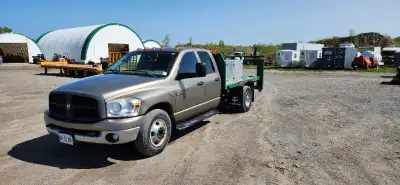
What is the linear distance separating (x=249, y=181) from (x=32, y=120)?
20.9 ft

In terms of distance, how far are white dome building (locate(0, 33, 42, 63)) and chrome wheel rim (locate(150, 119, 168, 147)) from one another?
3804cm

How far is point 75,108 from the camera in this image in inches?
191

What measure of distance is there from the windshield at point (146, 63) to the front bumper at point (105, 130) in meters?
1.30

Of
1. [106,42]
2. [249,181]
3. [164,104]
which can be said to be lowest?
[249,181]

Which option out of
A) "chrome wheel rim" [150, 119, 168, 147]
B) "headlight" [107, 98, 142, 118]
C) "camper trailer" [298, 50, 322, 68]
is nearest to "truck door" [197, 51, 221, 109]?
"chrome wheel rim" [150, 119, 168, 147]

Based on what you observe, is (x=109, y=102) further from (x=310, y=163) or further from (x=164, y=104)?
(x=310, y=163)

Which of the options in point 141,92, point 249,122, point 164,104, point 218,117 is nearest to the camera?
point 141,92

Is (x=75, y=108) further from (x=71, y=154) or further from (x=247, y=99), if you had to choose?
(x=247, y=99)

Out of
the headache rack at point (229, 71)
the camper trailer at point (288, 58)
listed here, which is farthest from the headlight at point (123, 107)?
the camper trailer at point (288, 58)

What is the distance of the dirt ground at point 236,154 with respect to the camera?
14.6 feet

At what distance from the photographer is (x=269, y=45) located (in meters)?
73.1

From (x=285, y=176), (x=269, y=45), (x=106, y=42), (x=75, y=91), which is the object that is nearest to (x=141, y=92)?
(x=75, y=91)

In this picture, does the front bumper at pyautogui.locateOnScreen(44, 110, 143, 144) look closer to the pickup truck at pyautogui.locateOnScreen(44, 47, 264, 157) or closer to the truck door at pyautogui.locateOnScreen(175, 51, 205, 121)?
the pickup truck at pyautogui.locateOnScreen(44, 47, 264, 157)

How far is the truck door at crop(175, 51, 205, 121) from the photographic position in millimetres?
5922
